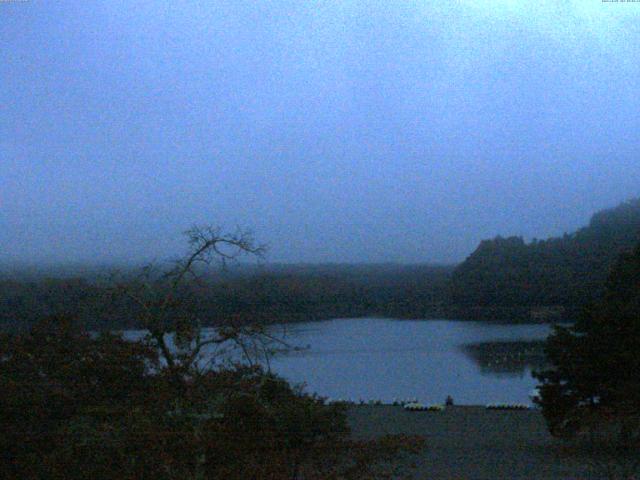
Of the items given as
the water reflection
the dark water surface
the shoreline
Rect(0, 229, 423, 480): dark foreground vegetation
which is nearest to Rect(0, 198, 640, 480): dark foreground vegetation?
Rect(0, 229, 423, 480): dark foreground vegetation

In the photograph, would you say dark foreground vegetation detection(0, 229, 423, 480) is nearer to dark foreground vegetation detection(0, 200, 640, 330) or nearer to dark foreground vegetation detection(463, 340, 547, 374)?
dark foreground vegetation detection(0, 200, 640, 330)

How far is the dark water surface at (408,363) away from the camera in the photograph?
23391 millimetres

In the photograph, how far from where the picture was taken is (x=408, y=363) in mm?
31344

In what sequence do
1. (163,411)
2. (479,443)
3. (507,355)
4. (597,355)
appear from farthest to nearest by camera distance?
(507,355) → (479,443) → (597,355) → (163,411)

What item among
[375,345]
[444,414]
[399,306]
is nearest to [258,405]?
[444,414]

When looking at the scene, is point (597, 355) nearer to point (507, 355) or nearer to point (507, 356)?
point (507, 356)

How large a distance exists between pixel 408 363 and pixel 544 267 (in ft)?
32.6

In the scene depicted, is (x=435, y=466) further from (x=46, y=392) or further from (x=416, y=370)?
(x=416, y=370)

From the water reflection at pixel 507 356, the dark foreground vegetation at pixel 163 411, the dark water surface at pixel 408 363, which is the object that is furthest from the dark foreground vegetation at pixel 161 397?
the water reflection at pixel 507 356

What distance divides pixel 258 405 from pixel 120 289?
121cm

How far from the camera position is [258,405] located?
4.68m

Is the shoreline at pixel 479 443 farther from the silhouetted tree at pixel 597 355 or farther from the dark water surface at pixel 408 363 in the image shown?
the dark water surface at pixel 408 363

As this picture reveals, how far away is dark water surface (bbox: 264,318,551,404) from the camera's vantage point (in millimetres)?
23391

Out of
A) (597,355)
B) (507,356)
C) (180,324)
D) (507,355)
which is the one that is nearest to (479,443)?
(597,355)
